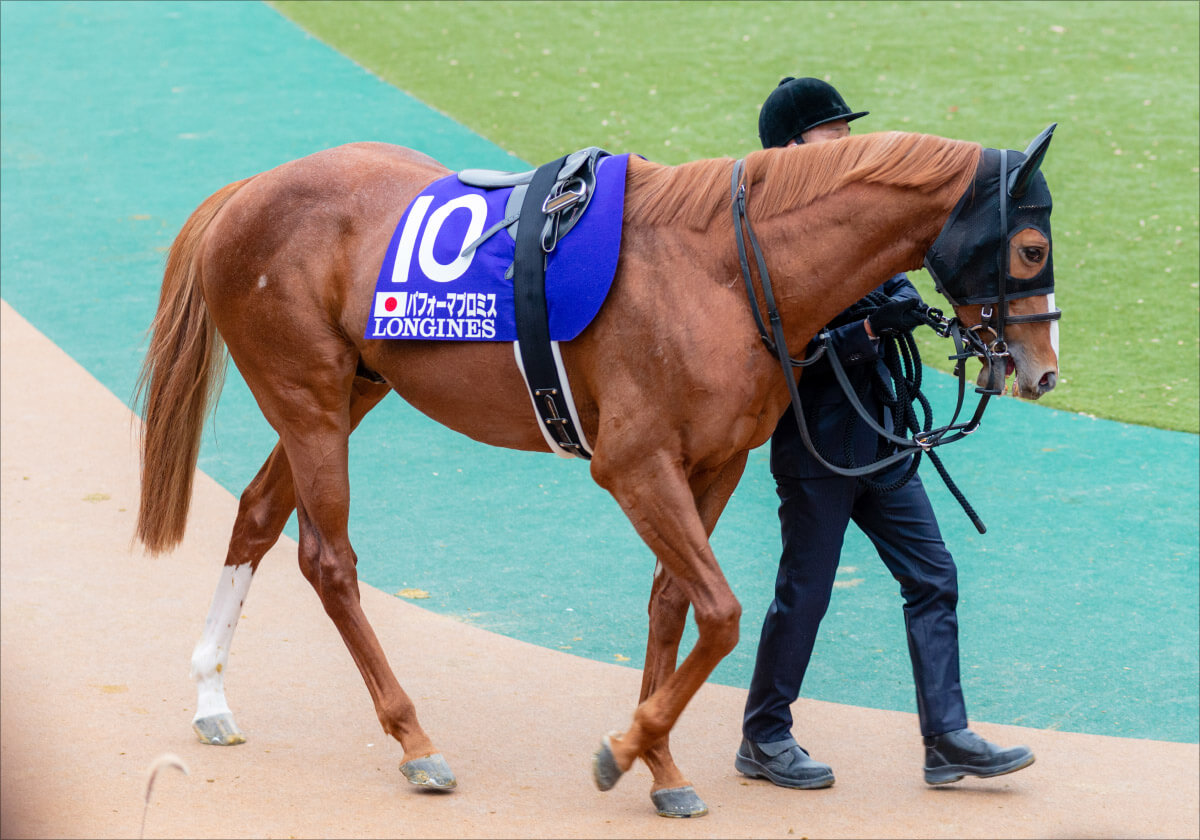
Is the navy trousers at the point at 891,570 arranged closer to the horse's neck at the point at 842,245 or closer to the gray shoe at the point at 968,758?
the gray shoe at the point at 968,758

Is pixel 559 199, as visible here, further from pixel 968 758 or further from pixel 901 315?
pixel 968 758

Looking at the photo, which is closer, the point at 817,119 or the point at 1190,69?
the point at 817,119

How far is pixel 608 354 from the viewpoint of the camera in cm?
325

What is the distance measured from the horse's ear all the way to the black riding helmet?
2.37 feet

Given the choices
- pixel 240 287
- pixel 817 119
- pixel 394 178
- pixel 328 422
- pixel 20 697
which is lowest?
pixel 20 697

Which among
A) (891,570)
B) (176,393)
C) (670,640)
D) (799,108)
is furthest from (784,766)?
(176,393)

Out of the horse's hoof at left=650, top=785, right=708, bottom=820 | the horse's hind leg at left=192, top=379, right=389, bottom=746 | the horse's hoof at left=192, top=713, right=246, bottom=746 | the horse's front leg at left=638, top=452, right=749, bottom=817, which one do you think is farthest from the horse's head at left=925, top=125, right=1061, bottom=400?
the horse's hoof at left=192, top=713, right=246, bottom=746

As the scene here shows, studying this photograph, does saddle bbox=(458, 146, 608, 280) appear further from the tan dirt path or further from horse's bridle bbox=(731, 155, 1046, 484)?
the tan dirt path

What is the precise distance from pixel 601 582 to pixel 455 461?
1.37m

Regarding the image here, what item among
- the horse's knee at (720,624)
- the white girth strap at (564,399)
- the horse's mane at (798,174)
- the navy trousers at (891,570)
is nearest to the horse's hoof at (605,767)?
the horse's knee at (720,624)

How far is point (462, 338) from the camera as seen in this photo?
134 inches

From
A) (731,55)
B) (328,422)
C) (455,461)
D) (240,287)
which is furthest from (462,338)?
(731,55)

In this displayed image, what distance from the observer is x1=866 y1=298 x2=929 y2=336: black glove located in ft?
10.9

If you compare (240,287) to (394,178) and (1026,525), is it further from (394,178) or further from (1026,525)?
(1026,525)
